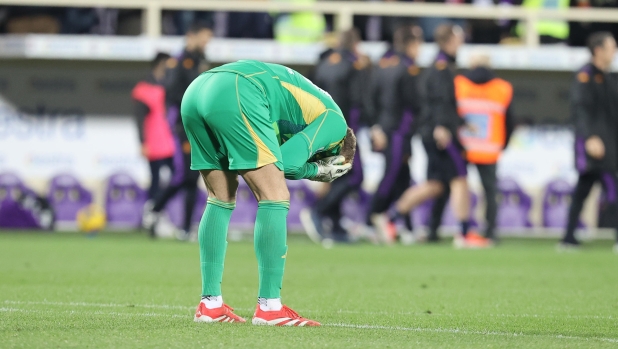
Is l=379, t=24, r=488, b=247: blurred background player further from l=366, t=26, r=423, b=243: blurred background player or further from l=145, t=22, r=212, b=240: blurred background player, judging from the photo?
l=145, t=22, r=212, b=240: blurred background player

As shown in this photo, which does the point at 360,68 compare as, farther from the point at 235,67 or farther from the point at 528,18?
the point at 235,67

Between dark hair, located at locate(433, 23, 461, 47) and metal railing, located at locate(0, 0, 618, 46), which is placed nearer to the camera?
dark hair, located at locate(433, 23, 461, 47)

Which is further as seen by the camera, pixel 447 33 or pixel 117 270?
pixel 447 33

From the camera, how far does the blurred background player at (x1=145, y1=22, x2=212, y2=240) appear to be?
1451 cm

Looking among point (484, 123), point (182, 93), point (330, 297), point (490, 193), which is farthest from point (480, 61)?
point (330, 297)

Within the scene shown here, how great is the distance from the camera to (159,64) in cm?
1627

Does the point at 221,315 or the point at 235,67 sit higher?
the point at 235,67

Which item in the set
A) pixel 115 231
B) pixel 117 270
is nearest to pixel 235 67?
pixel 117 270

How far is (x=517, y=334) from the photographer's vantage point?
20.0ft

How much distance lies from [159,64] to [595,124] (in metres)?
5.88

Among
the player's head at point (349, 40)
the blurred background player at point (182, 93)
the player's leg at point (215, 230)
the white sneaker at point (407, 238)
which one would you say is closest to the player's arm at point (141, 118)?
the blurred background player at point (182, 93)

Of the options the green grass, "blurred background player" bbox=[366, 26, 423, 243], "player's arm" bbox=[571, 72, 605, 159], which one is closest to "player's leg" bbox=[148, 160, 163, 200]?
the green grass

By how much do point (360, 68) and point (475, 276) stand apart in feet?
16.5

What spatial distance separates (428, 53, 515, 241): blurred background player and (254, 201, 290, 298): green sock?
8.79m
